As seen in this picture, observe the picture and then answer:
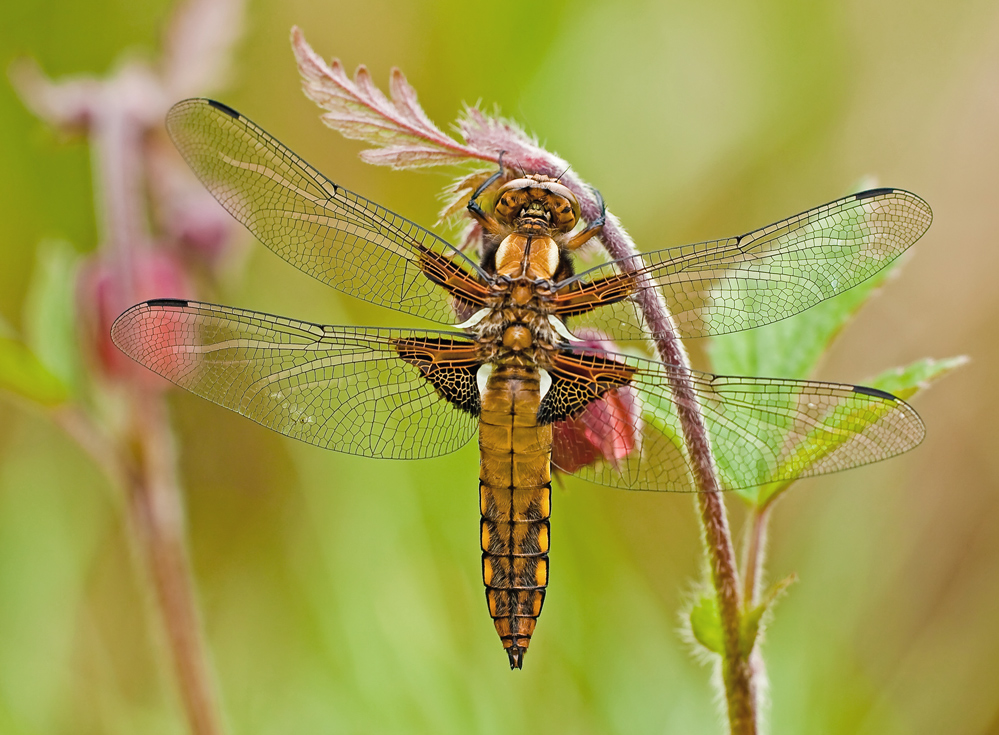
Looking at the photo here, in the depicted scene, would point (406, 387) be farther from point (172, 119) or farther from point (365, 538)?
point (365, 538)

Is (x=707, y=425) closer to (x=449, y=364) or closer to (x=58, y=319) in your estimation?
(x=449, y=364)

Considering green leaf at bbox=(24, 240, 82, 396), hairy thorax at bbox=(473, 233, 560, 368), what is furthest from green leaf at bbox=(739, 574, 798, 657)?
green leaf at bbox=(24, 240, 82, 396)

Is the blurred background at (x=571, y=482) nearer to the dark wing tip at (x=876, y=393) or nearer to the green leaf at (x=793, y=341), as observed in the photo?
the green leaf at (x=793, y=341)

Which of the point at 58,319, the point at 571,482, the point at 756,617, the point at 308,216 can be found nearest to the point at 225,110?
the point at 308,216

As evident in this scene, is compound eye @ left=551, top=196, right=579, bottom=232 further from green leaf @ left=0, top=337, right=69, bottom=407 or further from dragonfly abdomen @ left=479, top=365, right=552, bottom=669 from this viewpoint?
green leaf @ left=0, top=337, right=69, bottom=407

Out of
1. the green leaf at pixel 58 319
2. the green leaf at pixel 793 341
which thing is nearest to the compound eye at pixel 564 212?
the green leaf at pixel 793 341

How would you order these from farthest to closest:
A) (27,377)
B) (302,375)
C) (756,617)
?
(27,377)
(302,375)
(756,617)
